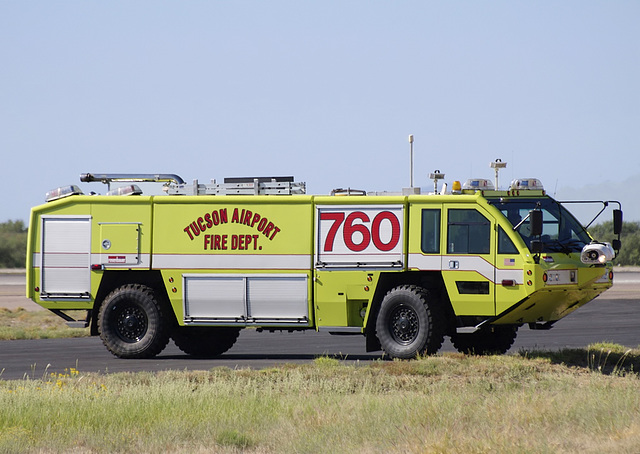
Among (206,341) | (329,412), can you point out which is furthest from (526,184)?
(329,412)

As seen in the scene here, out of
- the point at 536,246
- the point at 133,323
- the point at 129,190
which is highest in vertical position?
the point at 129,190

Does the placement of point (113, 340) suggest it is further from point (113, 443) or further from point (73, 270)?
point (113, 443)

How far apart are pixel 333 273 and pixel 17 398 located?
24.1ft

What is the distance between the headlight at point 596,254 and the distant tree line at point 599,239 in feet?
246

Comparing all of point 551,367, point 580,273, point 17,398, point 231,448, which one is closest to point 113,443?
point 231,448

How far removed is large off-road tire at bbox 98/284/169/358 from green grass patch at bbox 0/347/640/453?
3971 millimetres

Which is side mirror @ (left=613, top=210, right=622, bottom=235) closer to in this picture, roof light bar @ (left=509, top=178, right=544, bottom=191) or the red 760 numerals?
roof light bar @ (left=509, top=178, right=544, bottom=191)

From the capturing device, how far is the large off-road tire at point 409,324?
59.6ft

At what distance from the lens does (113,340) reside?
20.4 meters

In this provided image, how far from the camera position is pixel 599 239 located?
94.4 meters

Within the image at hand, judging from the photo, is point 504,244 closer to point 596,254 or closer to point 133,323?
point 596,254

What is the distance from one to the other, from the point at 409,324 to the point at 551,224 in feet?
9.89

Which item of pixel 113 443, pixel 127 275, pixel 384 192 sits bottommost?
pixel 113 443

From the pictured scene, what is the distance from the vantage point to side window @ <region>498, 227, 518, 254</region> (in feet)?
58.4
